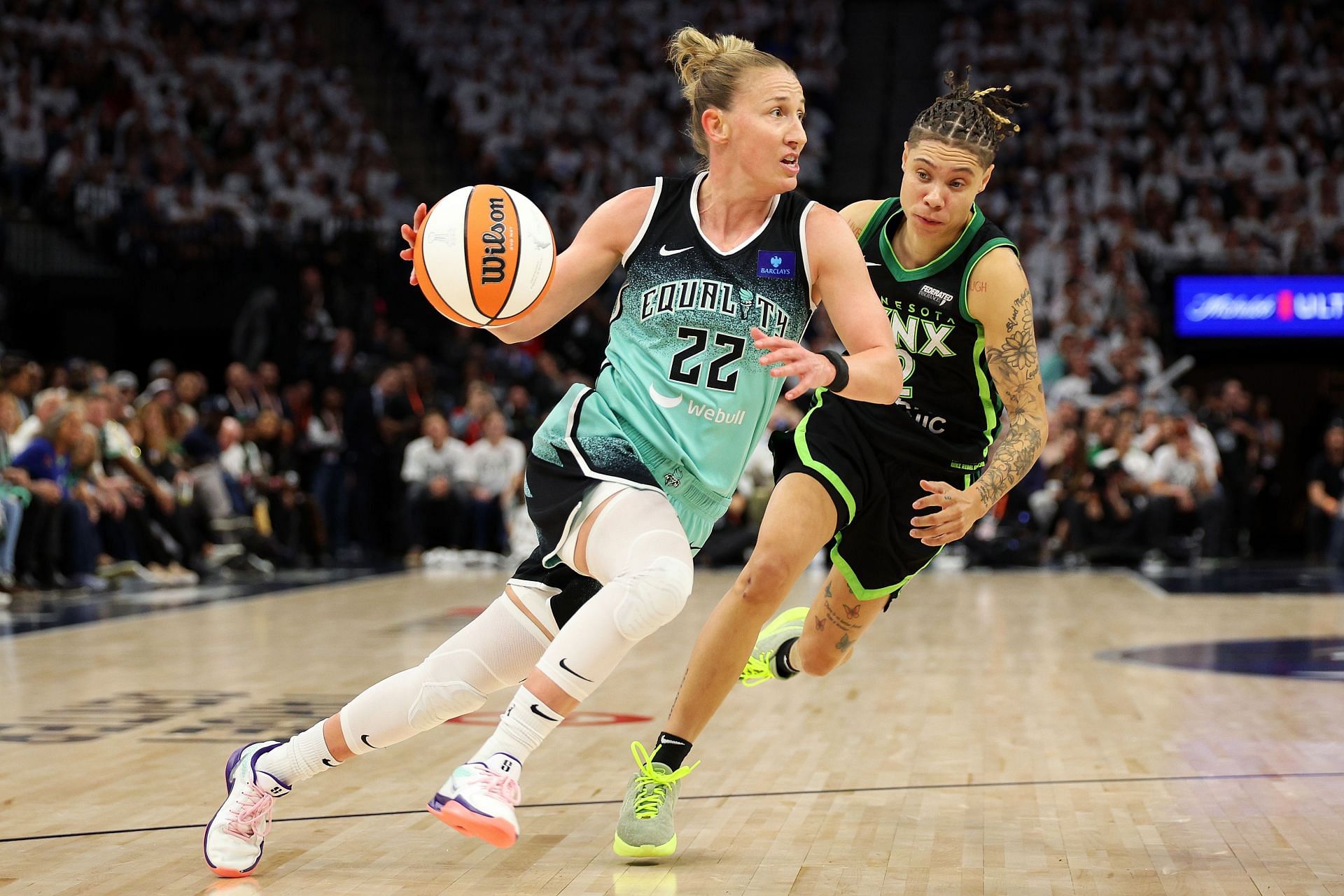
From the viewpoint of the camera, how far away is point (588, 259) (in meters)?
3.75

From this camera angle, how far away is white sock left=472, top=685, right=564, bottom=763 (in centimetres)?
341

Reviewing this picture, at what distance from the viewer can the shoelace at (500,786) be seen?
3277 mm

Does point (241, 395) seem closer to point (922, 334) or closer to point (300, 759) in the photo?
point (922, 334)

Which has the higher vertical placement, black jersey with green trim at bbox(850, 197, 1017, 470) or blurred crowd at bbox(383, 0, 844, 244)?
blurred crowd at bbox(383, 0, 844, 244)

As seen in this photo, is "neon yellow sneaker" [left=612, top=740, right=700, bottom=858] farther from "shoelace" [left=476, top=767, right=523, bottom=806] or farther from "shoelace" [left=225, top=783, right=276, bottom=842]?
"shoelace" [left=225, top=783, right=276, bottom=842]

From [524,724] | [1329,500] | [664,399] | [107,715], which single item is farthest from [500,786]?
[1329,500]

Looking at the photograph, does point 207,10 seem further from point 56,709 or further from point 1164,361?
point 56,709

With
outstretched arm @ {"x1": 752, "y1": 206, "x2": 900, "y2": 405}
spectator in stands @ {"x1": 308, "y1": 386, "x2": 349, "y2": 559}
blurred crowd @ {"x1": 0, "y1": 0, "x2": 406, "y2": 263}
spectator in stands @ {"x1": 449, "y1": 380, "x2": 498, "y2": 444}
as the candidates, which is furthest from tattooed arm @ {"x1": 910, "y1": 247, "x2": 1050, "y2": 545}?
blurred crowd @ {"x1": 0, "y1": 0, "x2": 406, "y2": 263}

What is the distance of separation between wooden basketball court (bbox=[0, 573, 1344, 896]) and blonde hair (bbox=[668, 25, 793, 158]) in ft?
5.92

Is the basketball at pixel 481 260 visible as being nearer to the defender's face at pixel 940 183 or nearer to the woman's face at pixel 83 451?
the defender's face at pixel 940 183

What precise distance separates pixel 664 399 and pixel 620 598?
51cm

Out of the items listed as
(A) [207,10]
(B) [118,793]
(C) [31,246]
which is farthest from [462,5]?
(B) [118,793]

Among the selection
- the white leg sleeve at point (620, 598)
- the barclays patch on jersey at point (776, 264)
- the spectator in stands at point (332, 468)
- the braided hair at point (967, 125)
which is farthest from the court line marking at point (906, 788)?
the spectator in stands at point (332, 468)

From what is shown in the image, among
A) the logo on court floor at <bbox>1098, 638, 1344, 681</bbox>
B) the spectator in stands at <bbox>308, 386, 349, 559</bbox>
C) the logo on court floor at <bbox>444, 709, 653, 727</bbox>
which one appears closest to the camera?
the logo on court floor at <bbox>444, 709, 653, 727</bbox>
